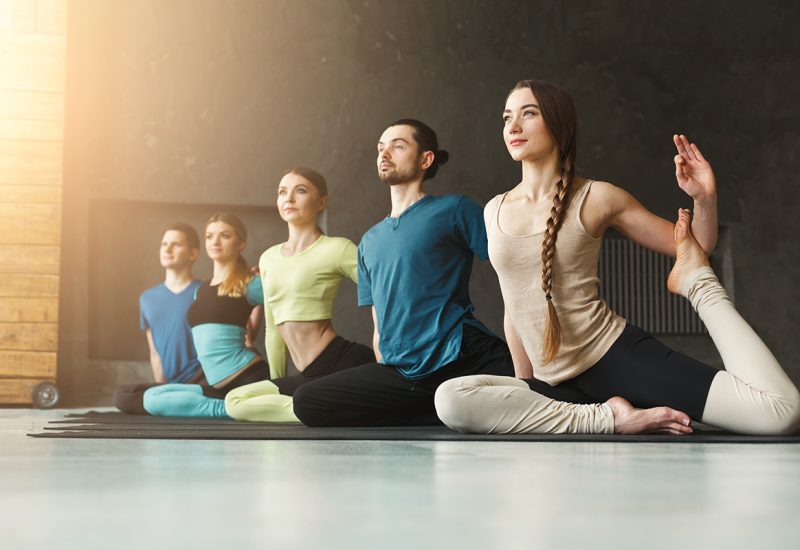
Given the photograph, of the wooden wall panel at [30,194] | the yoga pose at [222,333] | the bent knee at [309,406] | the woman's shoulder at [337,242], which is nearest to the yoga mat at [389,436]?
the bent knee at [309,406]

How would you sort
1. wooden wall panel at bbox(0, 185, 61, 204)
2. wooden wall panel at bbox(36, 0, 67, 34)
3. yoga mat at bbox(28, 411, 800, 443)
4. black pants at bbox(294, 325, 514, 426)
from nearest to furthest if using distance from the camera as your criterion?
yoga mat at bbox(28, 411, 800, 443)
black pants at bbox(294, 325, 514, 426)
wooden wall panel at bbox(0, 185, 61, 204)
wooden wall panel at bbox(36, 0, 67, 34)

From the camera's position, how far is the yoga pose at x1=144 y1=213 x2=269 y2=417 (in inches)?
147

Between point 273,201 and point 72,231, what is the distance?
1.14 m

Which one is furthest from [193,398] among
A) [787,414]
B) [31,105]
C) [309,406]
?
[31,105]

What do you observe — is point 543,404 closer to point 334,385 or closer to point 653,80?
point 334,385

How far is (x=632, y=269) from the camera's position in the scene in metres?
5.96

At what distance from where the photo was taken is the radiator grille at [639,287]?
594 centimetres

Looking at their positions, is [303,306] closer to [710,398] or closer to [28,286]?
[710,398]

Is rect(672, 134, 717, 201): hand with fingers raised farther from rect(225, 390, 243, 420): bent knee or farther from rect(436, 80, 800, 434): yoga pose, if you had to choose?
rect(225, 390, 243, 420): bent knee

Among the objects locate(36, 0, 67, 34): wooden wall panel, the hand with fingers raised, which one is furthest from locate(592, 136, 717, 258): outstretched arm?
locate(36, 0, 67, 34): wooden wall panel

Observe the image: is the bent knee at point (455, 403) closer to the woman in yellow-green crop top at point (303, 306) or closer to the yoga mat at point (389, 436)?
the yoga mat at point (389, 436)

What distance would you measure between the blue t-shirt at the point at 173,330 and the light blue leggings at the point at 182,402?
1.79 feet

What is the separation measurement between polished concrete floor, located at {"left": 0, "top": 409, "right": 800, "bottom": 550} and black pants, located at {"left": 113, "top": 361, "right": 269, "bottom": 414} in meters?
1.85

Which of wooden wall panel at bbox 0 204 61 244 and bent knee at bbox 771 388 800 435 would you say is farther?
wooden wall panel at bbox 0 204 61 244
